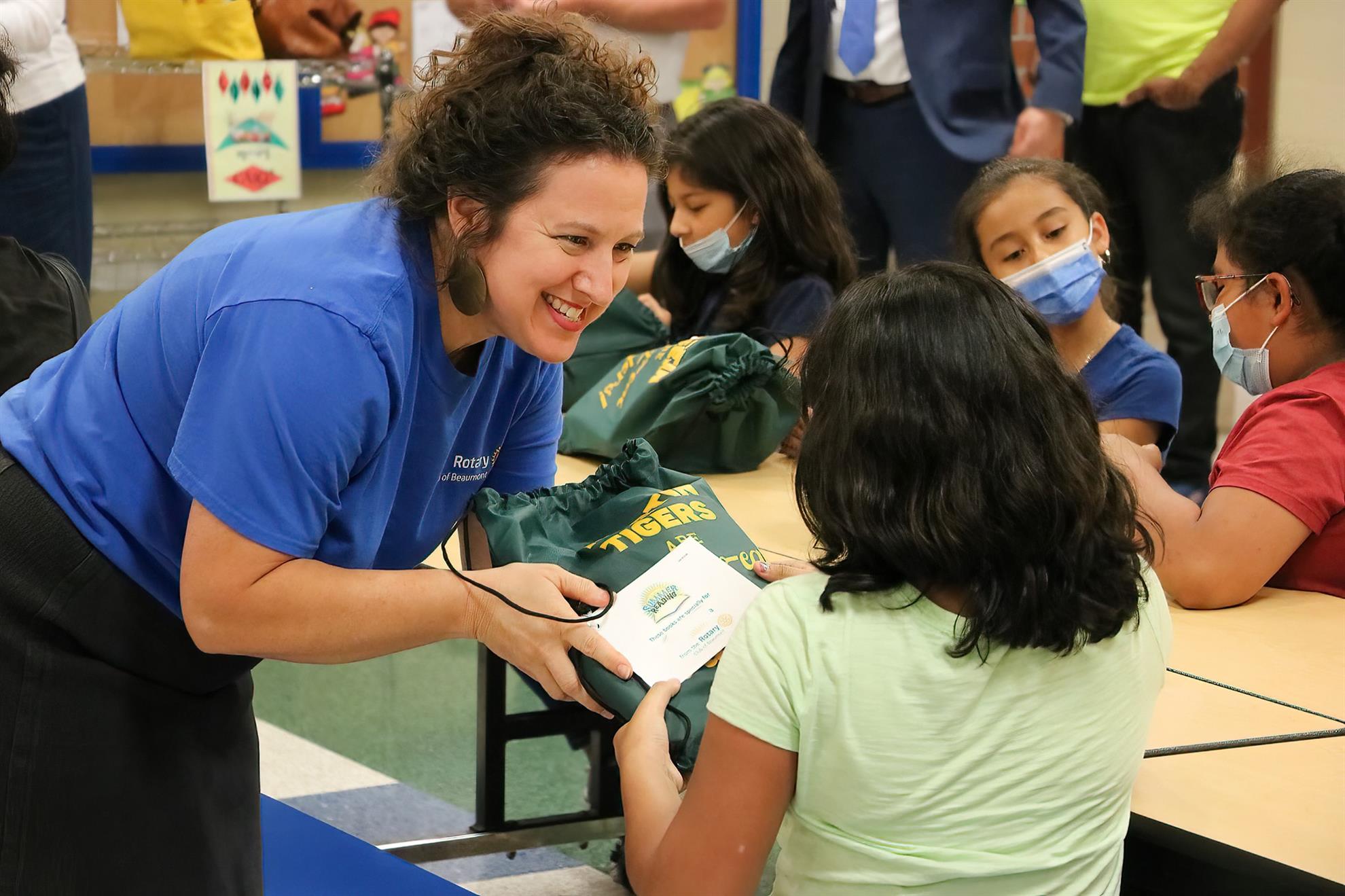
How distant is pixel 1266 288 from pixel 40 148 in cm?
244

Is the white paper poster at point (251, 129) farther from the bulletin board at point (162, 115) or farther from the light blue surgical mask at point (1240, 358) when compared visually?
the light blue surgical mask at point (1240, 358)

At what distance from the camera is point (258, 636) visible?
1.20 m

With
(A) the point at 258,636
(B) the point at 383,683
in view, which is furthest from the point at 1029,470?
(B) the point at 383,683

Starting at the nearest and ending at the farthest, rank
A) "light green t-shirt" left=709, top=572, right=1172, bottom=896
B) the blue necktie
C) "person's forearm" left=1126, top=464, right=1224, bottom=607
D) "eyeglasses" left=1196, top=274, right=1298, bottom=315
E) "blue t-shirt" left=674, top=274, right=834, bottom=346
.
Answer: "light green t-shirt" left=709, top=572, right=1172, bottom=896 < "person's forearm" left=1126, top=464, right=1224, bottom=607 < "eyeglasses" left=1196, top=274, right=1298, bottom=315 < "blue t-shirt" left=674, top=274, right=834, bottom=346 < the blue necktie

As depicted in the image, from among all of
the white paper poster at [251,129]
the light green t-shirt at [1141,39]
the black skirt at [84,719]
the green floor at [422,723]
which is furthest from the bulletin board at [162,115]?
the black skirt at [84,719]

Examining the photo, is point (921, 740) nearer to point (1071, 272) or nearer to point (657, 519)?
point (657, 519)

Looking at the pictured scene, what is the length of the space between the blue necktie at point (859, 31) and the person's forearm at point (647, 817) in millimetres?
2365

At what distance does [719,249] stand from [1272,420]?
1.23 metres

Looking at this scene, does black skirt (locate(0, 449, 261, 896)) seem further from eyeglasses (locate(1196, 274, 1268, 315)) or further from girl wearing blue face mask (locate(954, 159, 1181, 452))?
girl wearing blue face mask (locate(954, 159, 1181, 452))

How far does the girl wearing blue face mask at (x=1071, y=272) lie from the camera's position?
2.27m

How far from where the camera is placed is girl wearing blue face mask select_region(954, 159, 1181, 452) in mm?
2266

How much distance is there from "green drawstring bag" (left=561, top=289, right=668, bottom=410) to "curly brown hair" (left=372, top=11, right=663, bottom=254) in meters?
1.28

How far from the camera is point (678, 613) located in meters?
1.31

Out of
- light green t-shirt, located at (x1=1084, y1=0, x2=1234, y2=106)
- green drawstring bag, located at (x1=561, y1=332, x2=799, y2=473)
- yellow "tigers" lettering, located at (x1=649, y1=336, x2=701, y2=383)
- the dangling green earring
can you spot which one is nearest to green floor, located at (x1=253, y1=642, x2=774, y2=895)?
green drawstring bag, located at (x1=561, y1=332, x2=799, y2=473)
